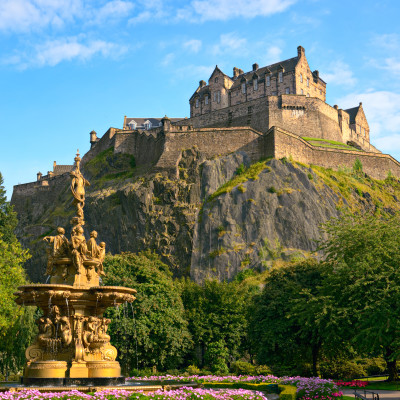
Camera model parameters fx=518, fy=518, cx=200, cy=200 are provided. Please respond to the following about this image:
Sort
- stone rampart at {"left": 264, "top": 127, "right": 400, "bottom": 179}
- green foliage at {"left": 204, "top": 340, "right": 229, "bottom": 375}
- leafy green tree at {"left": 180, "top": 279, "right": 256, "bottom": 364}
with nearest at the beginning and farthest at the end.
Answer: green foliage at {"left": 204, "top": 340, "right": 229, "bottom": 375}, leafy green tree at {"left": 180, "top": 279, "right": 256, "bottom": 364}, stone rampart at {"left": 264, "top": 127, "right": 400, "bottom": 179}

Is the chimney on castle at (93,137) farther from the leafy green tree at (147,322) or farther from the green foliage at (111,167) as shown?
the leafy green tree at (147,322)

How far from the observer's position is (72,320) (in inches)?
731

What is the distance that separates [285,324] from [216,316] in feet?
40.7

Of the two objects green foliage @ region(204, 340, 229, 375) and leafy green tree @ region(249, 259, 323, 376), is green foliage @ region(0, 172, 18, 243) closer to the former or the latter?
green foliage @ region(204, 340, 229, 375)

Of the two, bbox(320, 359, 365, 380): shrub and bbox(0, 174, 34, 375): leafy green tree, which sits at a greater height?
bbox(0, 174, 34, 375): leafy green tree

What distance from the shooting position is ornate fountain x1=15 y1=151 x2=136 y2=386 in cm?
1748

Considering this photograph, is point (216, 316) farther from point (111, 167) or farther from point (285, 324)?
point (111, 167)

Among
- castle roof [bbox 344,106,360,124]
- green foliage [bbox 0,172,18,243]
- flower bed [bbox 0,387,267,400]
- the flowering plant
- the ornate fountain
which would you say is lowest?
the flowering plant

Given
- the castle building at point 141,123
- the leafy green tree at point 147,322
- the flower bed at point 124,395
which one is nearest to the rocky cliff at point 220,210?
the leafy green tree at point 147,322

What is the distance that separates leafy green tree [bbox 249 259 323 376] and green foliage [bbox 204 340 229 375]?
663 centimetres

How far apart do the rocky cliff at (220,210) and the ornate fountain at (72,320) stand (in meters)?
42.5

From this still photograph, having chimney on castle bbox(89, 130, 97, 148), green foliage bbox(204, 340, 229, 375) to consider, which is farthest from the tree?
chimney on castle bbox(89, 130, 97, 148)

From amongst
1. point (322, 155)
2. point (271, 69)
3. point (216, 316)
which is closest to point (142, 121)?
point (271, 69)

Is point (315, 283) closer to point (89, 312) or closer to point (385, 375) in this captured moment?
point (385, 375)
